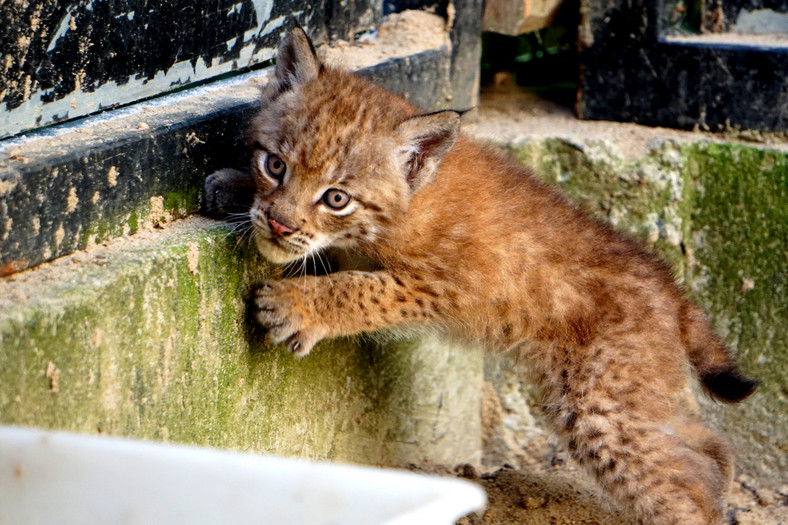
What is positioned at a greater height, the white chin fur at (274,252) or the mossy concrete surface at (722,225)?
the white chin fur at (274,252)

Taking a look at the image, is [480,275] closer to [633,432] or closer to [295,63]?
[633,432]

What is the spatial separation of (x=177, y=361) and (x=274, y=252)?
0.51 m

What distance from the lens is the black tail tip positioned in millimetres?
3609

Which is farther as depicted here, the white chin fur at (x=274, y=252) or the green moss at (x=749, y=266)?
the green moss at (x=749, y=266)

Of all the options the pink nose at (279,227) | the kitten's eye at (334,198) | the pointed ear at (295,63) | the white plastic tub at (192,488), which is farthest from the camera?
the pointed ear at (295,63)

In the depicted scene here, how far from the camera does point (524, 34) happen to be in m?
5.39

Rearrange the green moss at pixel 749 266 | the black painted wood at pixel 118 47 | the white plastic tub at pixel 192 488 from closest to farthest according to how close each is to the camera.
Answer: the white plastic tub at pixel 192 488 → the black painted wood at pixel 118 47 → the green moss at pixel 749 266

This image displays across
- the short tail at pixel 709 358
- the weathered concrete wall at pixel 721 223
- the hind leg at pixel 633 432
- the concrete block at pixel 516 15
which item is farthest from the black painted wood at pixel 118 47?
the short tail at pixel 709 358

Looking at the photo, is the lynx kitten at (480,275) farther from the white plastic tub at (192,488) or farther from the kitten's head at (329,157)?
the white plastic tub at (192,488)

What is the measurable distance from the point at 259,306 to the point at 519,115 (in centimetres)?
245

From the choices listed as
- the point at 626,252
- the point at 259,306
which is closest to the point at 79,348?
the point at 259,306

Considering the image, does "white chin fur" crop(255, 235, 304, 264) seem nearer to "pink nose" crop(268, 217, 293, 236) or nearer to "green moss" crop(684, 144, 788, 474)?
"pink nose" crop(268, 217, 293, 236)

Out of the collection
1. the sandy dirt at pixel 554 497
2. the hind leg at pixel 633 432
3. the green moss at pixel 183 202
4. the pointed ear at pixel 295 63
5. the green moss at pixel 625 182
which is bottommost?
the sandy dirt at pixel 554 497

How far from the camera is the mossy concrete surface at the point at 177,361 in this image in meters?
2.40
